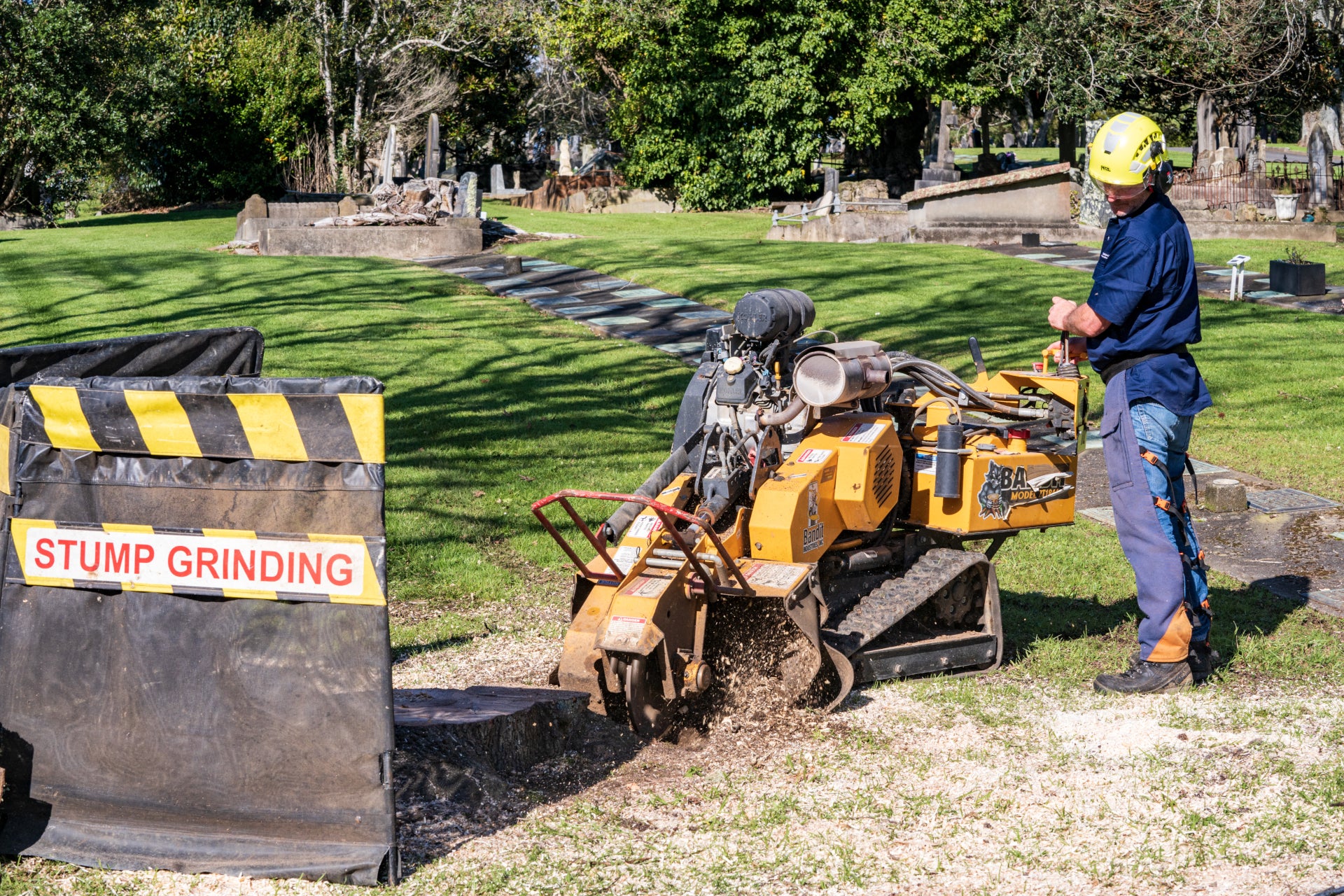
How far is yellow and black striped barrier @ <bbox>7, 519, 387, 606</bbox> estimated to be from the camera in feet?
12.8

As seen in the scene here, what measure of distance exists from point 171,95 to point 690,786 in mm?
37447

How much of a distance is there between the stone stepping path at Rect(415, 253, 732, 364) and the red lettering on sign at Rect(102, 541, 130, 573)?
413 inches

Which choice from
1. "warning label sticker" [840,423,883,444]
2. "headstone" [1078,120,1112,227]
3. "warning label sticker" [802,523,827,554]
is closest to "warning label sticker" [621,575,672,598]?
"warning label sticker" [802,523,827,554]

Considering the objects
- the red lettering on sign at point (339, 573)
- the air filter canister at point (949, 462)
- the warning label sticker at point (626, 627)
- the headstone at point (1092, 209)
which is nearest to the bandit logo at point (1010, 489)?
the air filter canister at point (949, 462)

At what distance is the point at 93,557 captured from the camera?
408 centimetres

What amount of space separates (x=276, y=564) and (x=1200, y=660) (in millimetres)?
3940

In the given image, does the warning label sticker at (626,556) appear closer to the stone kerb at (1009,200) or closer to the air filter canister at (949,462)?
the air filter canister at (949,462)

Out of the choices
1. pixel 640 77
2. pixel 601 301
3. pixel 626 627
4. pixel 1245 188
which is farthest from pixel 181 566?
pixel 640 77

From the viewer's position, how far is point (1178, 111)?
127ft

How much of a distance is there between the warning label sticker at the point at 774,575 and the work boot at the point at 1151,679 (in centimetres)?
150

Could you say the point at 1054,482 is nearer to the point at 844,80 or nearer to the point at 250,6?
the point at 844,80

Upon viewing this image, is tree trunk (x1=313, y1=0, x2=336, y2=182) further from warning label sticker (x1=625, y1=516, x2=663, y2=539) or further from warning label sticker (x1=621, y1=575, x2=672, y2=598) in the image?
warning label sticker (x1=621, y1=575, x2=672, y2=598)

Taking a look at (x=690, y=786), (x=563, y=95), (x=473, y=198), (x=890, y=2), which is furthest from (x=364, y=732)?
(x=563, y=95)

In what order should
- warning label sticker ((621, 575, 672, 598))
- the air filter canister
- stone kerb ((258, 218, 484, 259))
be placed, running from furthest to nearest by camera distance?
stone kerb ((258, 218, 484, 259)) → the air filter canister → warning label sticker ((621, 575, 672, 598))
